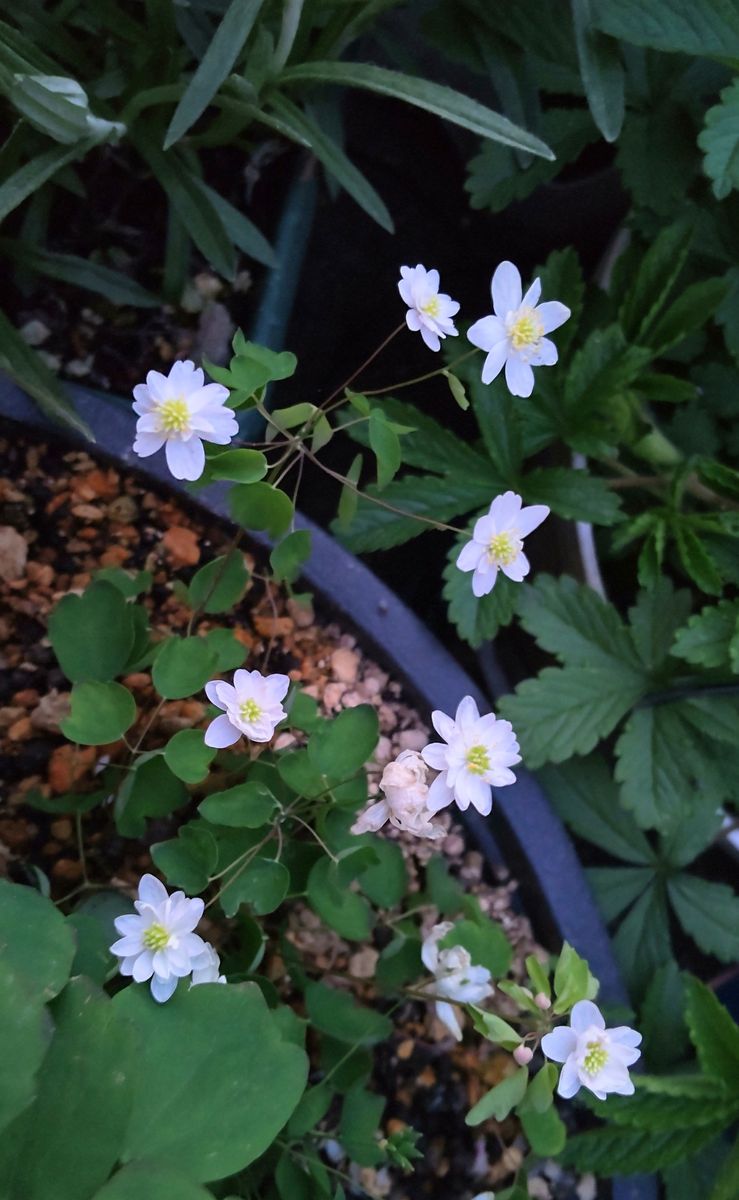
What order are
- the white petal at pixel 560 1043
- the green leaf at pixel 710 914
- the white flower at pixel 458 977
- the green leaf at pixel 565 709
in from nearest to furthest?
the white petal at pixel 560 1043 → the white flower at pixel 458 977 → the green leaf at pixel 565 709 → the green leaf at pixel 710 914

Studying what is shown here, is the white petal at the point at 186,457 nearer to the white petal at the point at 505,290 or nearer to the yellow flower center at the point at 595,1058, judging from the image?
the white petal at the point at 505,290

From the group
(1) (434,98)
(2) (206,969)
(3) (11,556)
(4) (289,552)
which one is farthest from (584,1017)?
(1) (434,98)

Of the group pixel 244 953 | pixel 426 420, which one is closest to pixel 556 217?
pixel 426 420

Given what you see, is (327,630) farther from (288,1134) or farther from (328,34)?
(328,34)

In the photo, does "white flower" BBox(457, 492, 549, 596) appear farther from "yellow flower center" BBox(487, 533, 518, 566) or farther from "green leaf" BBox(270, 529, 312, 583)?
"green leaf" BBox(270, 529, 312, 583)

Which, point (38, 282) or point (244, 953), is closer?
point (244, 953)

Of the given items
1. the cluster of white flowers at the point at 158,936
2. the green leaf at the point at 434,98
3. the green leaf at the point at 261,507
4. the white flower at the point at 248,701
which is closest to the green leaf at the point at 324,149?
the green leaf at the point at 434,98

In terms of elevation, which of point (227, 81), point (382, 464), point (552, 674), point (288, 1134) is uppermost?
point (227, 81)
